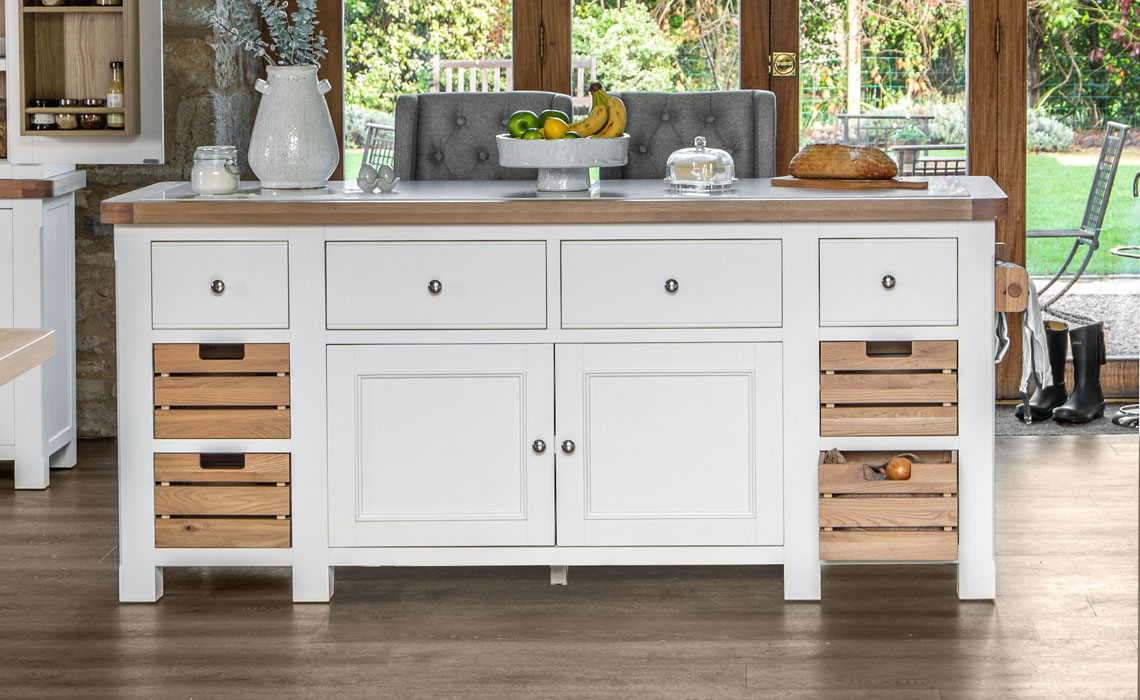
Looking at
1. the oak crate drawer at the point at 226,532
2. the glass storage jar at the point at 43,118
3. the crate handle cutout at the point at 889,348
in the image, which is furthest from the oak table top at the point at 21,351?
the glass storage jar at the point at 43,118

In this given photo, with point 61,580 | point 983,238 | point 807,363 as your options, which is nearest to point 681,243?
point 807,363

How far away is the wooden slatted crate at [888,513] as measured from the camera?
8.63ft

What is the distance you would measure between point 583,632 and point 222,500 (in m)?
0.71

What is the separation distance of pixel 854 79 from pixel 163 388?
254 centimetres

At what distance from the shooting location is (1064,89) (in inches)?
172

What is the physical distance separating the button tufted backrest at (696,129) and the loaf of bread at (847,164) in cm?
69

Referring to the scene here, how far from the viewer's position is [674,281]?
8.49 ft

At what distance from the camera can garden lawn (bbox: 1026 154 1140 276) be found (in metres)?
4.41

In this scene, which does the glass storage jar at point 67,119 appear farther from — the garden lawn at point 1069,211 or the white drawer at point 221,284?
the garden lawn at point 1069,211

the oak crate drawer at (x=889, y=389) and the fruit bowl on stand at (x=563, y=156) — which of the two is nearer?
the oak crate drawer at (x=889, y=389)

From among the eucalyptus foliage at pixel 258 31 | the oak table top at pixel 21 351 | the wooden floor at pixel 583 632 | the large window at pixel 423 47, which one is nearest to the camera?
the oak table top at pixel 21 351

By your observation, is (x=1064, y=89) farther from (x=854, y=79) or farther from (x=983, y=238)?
(x=983, y=238)

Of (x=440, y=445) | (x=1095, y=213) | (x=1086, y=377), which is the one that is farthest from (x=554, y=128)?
(x=1095, y=213)

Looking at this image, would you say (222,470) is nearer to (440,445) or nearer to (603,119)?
(440,445)
